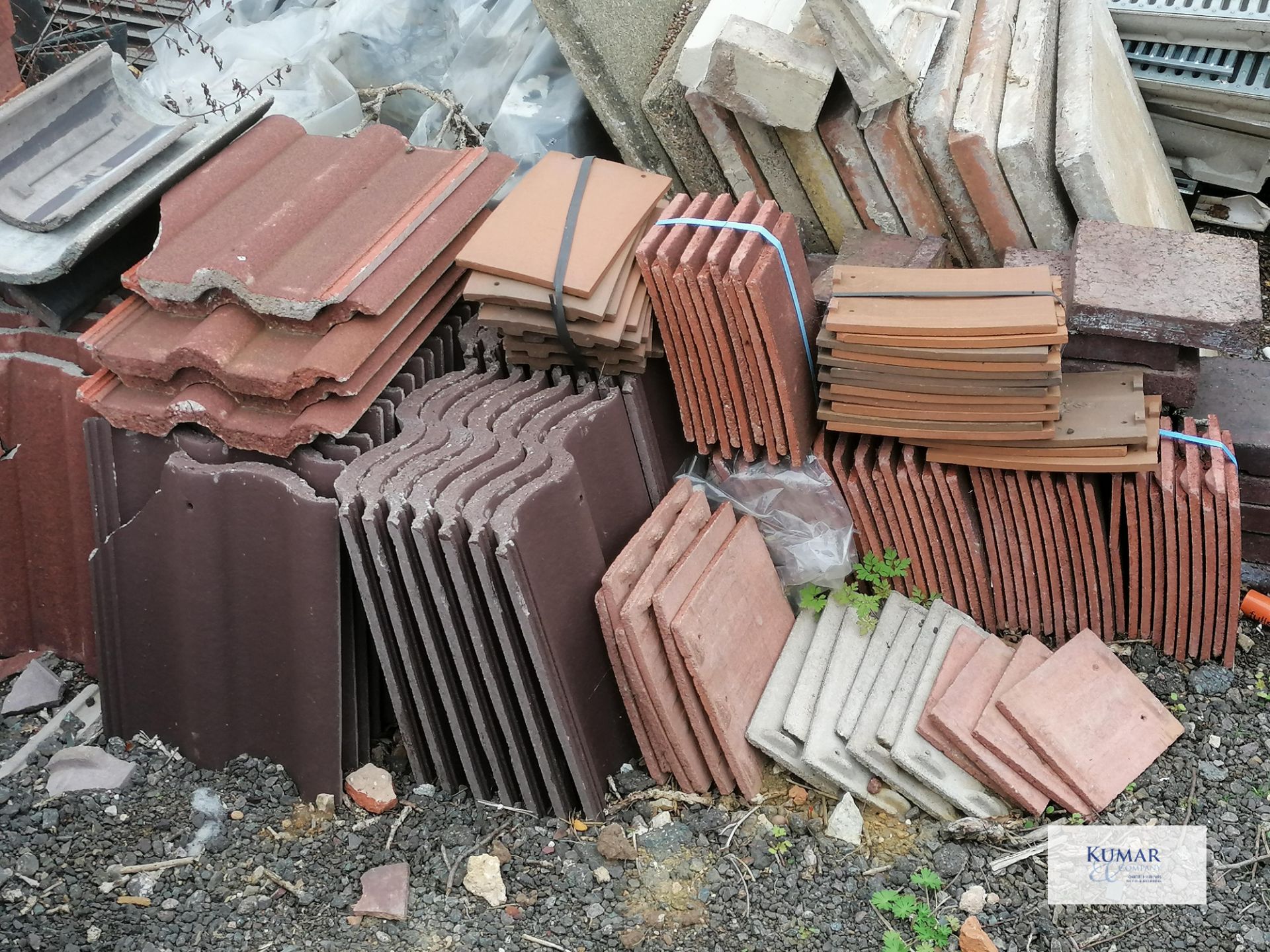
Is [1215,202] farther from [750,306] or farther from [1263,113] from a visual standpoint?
[750,306]

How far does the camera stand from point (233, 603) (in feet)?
12.9

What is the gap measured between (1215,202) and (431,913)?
606 centimetres

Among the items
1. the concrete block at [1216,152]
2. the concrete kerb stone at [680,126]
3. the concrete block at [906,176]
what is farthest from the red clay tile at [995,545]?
the concrete block at [1216,152]

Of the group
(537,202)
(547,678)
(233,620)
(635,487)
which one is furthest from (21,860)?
(537,202)

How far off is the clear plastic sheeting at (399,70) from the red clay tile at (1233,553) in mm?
3380

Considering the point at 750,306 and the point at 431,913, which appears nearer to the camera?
the point at 431,913

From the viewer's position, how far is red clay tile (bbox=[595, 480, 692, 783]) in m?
3.79

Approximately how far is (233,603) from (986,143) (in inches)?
136

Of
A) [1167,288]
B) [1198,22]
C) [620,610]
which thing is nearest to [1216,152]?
[1198,22]

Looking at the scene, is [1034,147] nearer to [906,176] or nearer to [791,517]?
[906,176]

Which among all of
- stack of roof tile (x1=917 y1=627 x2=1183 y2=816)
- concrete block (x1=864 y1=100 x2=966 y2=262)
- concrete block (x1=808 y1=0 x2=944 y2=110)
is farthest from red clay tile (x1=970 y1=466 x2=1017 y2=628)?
concrete block (x1=808 y1=0 x2=944 y2=110)

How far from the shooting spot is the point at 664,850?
3.79 m

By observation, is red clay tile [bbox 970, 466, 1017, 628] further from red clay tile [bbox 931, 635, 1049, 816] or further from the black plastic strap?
the black plastic strap

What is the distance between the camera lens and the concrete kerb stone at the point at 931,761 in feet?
12.6
